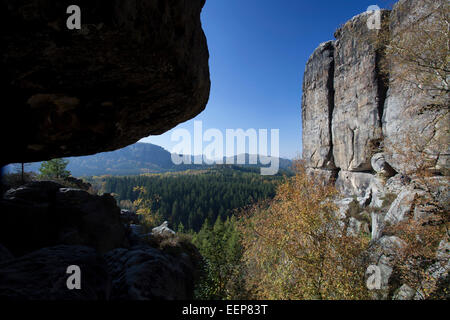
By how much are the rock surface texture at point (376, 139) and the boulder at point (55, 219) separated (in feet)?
48.2

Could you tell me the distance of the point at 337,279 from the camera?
318 inches

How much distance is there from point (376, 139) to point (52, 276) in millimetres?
23368

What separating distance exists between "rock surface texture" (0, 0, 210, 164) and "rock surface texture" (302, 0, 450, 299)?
34.7 feet

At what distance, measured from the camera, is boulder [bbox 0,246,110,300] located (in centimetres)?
301

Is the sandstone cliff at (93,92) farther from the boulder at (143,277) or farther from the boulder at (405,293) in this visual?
the boulder at (405,293)

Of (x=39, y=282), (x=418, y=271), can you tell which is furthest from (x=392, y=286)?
(x=39, y=282)

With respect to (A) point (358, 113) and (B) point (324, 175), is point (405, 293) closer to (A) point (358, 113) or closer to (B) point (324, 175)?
(B) point (324, 175)

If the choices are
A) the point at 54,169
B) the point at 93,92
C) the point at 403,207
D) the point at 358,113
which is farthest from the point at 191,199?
the point at 93,92

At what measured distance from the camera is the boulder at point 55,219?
6.14 metres

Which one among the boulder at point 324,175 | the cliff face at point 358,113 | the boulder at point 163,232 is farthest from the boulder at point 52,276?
the boulder at point 324,175

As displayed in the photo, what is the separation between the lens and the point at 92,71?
10.0 ft

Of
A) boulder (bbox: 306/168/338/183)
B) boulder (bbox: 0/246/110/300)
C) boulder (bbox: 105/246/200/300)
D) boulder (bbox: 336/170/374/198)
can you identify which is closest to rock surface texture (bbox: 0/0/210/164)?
boulder (bbox: 0/246/110/300)

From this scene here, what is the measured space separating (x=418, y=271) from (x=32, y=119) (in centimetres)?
1498

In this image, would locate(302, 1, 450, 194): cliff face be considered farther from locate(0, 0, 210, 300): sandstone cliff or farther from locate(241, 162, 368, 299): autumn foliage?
locate(0, 0, 210, 300): sandstone cliff
